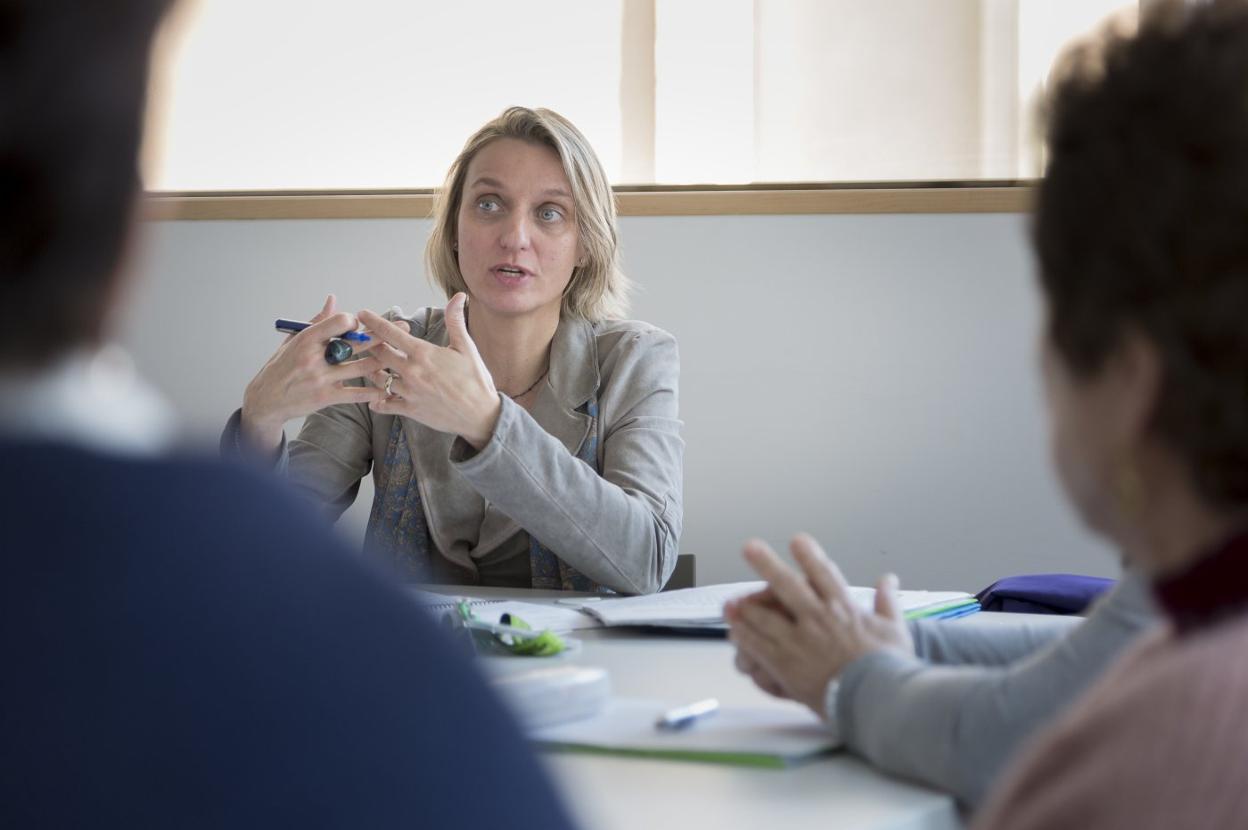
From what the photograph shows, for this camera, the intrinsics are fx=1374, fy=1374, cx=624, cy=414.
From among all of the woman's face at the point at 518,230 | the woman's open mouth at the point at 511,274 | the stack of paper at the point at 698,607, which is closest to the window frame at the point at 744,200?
the woman's face at the point at 518,230

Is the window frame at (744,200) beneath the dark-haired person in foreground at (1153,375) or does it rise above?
above

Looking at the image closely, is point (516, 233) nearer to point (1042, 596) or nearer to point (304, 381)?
point (304, 381)

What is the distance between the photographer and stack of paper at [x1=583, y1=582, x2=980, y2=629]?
4.90 ft

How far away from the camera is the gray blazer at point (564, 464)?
188cm

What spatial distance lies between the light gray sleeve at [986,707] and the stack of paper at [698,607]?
0.51 m

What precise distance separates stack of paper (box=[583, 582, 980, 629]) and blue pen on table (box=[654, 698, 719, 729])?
358 mm

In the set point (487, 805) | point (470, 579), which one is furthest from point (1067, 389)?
point (470, 579)

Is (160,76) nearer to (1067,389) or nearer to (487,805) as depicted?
(487,805)

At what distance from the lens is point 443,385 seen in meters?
1.88

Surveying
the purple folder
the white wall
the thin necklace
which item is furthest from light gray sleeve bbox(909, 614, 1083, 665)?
the white wall

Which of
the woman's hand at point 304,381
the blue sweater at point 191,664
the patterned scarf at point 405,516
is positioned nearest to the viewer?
the blue sweater at point 191,664

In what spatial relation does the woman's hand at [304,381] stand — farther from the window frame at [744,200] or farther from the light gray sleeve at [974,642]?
the window frame at [744,200]

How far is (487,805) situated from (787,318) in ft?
9.49

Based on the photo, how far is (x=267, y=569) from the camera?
37cm
